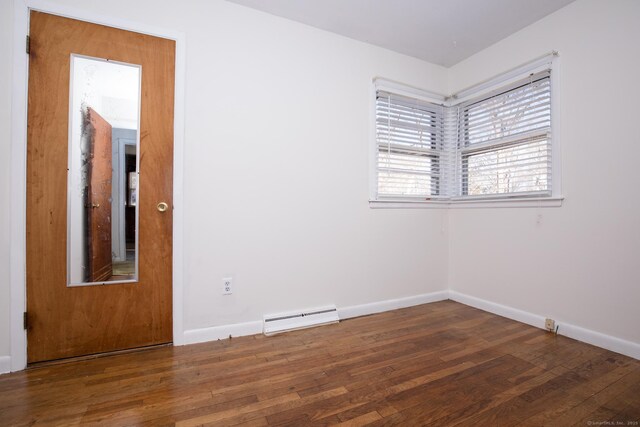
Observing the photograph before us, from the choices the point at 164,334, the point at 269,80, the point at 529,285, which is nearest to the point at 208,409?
the point at 164,334

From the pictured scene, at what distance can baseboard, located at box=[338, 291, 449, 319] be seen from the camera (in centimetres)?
269

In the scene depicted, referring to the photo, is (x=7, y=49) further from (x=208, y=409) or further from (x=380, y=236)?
(x=380, y=236)

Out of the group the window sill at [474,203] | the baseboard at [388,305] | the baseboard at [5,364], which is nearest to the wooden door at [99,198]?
the baseboard at [5,364]

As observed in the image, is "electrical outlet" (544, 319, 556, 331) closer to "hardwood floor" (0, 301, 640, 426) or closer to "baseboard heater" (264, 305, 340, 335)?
"hardwood floor" (0, 301, 640, 426)

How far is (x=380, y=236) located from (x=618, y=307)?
1.78 m

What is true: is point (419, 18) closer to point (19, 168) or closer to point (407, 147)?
point (407, 147)

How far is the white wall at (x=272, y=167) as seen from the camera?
7.06 feet

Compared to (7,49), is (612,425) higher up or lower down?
lower down

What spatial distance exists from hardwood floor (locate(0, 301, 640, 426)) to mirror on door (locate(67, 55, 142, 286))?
64 centimetres

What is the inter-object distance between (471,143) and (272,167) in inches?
86.0

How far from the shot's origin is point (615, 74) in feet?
6.66

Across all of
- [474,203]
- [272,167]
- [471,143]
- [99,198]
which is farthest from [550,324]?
[99,198]

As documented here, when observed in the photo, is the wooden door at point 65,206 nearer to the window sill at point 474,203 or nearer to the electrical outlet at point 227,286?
the electrical outlet at point 227,286

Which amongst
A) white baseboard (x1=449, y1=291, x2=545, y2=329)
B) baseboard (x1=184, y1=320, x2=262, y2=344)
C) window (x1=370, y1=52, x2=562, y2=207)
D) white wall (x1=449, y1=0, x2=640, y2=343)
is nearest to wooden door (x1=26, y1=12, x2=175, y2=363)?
baseboard (x1=184, y1=320, x2=262, y2=344)
